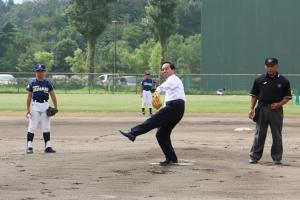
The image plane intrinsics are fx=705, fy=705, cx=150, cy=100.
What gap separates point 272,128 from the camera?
44.2 ft

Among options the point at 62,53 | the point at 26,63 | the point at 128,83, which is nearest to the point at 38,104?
the point at 128,83

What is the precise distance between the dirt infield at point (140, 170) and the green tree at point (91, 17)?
201ft

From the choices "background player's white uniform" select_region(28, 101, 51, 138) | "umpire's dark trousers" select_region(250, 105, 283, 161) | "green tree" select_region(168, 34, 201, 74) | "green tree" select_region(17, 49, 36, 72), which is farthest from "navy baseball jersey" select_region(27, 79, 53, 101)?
"green tree" select_region(17, 49, 36, 72)

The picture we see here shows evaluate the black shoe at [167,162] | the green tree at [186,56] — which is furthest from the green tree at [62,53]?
the black shoe at [167,162]

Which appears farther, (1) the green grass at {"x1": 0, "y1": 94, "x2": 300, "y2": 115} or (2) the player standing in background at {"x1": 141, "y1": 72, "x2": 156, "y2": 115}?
(1) the green grass at {"x1": 0, "y1": 94, "x2": 300, "y2": 115}

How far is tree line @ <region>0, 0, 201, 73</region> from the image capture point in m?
81.8

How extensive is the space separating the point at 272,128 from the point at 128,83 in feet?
186

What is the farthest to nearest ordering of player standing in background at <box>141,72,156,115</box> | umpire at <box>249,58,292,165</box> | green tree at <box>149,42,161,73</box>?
green tree at <box>149,42,161,73</box>, player standing in background at <box>141,72,156,115</box>, umpire at <box>249,58,292,165</box>

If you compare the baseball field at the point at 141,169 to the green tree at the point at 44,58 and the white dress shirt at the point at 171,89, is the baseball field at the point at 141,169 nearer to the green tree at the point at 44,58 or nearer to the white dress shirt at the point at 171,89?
the white dress shirt at the point at 171,89

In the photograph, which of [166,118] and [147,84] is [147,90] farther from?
[166,118]

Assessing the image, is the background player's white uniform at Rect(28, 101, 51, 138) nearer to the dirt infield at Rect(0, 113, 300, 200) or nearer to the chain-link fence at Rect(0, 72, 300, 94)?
the dirt infield at Rect(0, 113, 300, 200)

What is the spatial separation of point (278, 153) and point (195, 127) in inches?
429

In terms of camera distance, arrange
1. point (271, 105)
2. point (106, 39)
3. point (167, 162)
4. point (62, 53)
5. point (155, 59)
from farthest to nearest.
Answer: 1. point (106, 39)
2. point (62, 53)
3. point (155, 59)
4. point (271, 105)
5. point (167, 162)

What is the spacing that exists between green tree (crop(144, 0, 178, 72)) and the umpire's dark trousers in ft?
218
